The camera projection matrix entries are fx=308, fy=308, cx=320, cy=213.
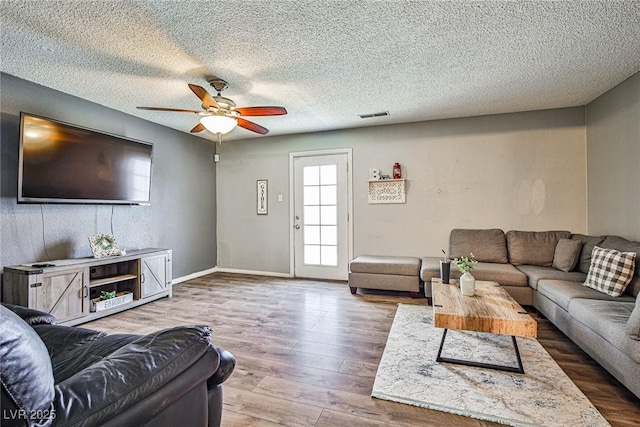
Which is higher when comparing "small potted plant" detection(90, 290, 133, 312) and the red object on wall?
the red object on wall

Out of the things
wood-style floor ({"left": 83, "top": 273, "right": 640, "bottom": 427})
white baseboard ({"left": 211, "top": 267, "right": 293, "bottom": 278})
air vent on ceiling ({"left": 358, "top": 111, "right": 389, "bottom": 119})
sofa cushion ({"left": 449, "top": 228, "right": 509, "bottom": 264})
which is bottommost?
wood-style floor ({"left": 83, "top": 273, "right": 640, "bottom": 427})

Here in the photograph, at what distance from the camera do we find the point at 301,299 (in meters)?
4.08

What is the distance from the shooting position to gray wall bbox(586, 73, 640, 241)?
10.2 feet

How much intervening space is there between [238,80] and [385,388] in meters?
3.04

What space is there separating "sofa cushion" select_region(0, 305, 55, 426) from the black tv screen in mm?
3019

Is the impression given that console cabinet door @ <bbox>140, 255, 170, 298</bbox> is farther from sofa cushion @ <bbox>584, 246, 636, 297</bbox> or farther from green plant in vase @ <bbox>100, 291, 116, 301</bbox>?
sofa cushion @ <bbox>584, 246, 636, 297</bbox>

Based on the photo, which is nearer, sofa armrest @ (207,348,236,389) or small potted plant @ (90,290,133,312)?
sofa armrest @ (207,348,236,389)

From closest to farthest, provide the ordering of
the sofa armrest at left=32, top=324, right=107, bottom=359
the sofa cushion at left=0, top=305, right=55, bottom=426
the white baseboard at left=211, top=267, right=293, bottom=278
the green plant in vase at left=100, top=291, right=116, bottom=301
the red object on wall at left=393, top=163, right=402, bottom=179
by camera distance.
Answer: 1. the sofa cushion at left=0, top=305, right=55, bottom=426
2. the sofa armrest at left=32, top=324, right=107, bottom=359
3. the green plant in vase at left=100, top=291, right=116, bottom=301
4. the red object on wall at left=393, top=163, right=402, bottom=179
5. the white baseboard at left=211, top=267, right=293, bottom=278

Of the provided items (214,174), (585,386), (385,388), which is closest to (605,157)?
(585,386)

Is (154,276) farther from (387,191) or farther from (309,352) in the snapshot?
(387,191)

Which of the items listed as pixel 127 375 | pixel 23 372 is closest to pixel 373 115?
pixel 127 375

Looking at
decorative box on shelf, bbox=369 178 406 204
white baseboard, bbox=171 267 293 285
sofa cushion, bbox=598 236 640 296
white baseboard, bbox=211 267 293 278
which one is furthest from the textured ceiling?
white baseboard, bbox=211 267 293 278

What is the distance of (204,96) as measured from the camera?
8.98 ft

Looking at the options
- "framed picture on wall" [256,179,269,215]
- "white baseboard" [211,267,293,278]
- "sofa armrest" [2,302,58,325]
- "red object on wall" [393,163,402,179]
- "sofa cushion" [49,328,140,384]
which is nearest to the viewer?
"sofa cushion" [49,328,140,384]
